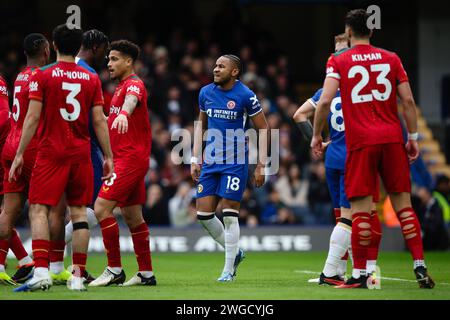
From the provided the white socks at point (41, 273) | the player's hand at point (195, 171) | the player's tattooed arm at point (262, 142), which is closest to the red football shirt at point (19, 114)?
the white socks at point (41, 273)

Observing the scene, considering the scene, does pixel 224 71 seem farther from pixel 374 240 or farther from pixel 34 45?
pixel 374 240

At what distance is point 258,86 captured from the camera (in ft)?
80.1

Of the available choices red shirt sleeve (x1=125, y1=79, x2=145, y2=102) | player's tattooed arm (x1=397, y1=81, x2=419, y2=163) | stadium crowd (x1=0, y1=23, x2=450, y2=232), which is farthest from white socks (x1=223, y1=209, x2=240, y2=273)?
stadium crowd (x1=0, y1=23, x2=450, y2=232)

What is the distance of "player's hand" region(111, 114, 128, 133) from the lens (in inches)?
413

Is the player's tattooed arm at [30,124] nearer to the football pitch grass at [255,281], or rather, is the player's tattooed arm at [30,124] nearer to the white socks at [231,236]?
the football pitch grass at [255,281]

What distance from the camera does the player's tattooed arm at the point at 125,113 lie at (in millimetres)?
10492

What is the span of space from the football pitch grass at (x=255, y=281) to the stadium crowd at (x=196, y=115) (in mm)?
2475

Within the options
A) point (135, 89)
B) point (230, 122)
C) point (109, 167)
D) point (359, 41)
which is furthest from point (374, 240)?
point (135, 89)

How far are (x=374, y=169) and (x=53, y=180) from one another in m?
3.14

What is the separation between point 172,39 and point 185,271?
12.3 meters

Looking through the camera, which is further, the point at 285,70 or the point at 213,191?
the point at 285,70

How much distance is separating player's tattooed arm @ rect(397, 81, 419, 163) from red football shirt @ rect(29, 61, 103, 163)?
309 cm

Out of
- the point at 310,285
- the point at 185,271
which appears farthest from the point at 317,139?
the point at 185,271
